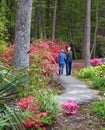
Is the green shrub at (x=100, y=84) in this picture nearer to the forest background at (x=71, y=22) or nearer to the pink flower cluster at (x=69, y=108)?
the pink flower cluster at (x=69, y=108)

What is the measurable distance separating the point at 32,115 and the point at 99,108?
234cm

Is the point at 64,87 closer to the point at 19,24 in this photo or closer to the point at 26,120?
the point at 19,24

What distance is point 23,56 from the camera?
11.4m

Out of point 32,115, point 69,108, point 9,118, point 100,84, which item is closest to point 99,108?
point 69,108

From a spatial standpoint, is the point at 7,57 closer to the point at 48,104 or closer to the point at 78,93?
the point at 78,93

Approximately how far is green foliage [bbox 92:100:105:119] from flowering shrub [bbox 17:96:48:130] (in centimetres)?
179

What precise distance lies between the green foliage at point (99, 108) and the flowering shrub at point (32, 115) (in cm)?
179

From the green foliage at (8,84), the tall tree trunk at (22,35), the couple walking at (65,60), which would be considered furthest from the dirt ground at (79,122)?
the couple walking at (65,60)

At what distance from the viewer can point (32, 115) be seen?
337 inches

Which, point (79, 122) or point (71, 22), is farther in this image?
point (71, 22)

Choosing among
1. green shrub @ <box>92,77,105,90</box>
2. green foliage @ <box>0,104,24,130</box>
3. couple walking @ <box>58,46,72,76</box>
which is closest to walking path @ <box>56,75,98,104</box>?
green shrub @ <box>92,77,105,90</box>

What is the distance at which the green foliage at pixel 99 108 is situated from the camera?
9883mm

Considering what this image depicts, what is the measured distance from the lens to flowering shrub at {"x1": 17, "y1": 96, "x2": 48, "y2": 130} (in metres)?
8.44

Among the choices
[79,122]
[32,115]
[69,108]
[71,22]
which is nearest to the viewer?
[32,115]
